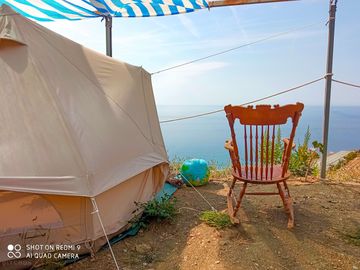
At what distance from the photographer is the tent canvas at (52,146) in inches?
72.1

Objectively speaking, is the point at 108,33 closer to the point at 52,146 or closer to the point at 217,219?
the point at 52,146

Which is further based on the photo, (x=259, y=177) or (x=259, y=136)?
(x=259, y=136)

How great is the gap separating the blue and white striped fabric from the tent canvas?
5.21 feet

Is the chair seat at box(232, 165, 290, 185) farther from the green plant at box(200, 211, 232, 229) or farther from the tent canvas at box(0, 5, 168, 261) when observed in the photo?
the tent canvas at box(0, 5, 168, 261)

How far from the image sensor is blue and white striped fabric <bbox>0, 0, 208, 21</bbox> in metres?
3.61

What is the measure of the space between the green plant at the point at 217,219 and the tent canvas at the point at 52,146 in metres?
0.73

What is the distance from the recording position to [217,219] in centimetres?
247

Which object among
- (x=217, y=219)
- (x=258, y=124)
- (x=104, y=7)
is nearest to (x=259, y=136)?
(x=258, y=124)

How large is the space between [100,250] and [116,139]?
90cm

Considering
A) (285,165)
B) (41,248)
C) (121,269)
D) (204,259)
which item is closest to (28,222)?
(41,248)

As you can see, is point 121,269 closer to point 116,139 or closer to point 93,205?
point 93,205

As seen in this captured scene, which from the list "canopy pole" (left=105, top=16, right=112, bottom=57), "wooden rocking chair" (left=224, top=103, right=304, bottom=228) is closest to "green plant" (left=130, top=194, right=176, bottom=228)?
"wooden rocking chair" (left=224, top=103, right=304, bottom=228)

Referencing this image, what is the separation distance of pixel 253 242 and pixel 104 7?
339cm

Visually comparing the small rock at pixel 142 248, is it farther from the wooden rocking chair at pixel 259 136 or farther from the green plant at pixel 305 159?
the green plant at pixel 305 159
